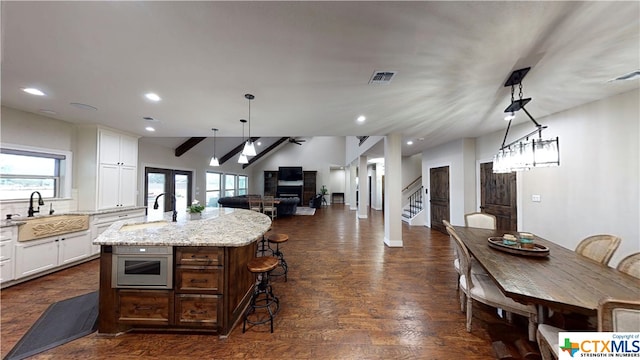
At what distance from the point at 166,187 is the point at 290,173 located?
24.2ft

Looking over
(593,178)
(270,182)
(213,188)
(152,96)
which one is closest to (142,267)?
(152,96)

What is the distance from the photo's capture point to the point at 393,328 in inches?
86.5

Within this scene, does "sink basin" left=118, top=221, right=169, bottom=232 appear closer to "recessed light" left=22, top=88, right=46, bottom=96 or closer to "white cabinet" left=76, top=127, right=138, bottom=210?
"recessed light" left=22, top=88, right=46, bottom=96

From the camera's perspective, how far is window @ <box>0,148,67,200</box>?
324 centimetres

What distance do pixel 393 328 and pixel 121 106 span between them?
4.53m

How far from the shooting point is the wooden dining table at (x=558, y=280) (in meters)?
1.39

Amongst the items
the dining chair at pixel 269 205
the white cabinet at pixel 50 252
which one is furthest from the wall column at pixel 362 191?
the white cabinet at pixel 50 252

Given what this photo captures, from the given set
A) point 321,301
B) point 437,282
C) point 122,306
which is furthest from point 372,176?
point 122,306

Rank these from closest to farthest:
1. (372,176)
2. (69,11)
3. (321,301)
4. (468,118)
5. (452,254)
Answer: (69,11), (321,301), (468,118), (452,254), (372,176)

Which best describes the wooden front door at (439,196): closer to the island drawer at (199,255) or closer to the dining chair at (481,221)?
the dining chair at (481,221)

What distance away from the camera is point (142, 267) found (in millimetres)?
2076

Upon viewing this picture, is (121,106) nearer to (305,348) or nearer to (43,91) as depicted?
(43,91)

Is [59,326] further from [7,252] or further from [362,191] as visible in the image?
[362,191]

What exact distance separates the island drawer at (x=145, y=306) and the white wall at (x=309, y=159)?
463 inches
